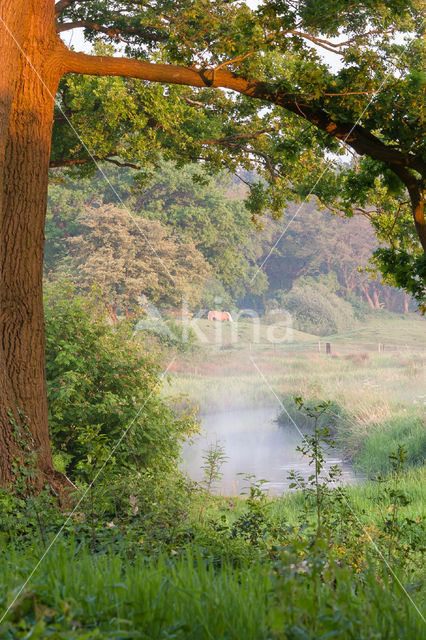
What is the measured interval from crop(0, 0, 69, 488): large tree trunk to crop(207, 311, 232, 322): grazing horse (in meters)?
22.7

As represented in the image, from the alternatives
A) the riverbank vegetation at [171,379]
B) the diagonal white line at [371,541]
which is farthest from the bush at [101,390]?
the diagonal white line at [371,541]

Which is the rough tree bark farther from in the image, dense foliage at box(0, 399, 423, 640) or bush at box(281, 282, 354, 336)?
bush at box(281, 282, 354, 336)

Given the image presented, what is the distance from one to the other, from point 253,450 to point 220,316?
998 cm

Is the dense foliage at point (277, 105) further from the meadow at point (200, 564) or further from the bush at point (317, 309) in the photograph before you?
the bush at point (317, 309)

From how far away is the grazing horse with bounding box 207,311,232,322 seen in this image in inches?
1123

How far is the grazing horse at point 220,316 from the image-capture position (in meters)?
28.5

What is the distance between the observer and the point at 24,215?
5.66 m

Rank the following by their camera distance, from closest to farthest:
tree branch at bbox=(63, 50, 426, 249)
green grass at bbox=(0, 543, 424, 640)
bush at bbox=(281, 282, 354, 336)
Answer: green grass at bbox=(0, 543, 424, 640) < tree branch at bbox=(63, 50, 426, 249) < bush at bbox=(281, 282, 354, 336)

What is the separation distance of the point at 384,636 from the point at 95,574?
4.03ft

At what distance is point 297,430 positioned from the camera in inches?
833

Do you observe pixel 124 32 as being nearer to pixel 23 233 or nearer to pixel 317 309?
pixel 23 233

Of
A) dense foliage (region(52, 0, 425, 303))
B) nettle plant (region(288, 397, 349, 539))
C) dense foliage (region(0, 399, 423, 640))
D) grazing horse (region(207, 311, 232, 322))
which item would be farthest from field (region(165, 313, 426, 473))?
dense foliage (region(0, 399, 423, 640))

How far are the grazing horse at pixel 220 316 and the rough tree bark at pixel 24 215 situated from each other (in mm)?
22465

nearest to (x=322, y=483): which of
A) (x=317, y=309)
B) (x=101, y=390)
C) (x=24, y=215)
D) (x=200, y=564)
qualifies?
(x=200, y=564)
